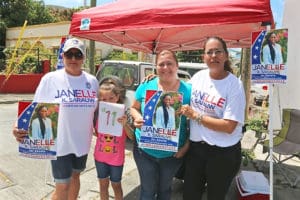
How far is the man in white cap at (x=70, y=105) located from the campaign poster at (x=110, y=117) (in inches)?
3.6

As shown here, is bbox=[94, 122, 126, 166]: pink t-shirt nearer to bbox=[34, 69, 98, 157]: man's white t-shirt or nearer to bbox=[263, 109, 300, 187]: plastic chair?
Result: bbox=[34, 69, 98, 157]: man's white t-shirt

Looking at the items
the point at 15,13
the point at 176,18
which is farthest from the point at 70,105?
the point at 15,13

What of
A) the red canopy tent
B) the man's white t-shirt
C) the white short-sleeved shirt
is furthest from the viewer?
the red canopy tent

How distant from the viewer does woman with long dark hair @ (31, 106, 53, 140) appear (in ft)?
9.23

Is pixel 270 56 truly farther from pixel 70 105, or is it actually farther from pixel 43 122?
pixel 43 122

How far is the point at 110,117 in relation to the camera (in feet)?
10.3

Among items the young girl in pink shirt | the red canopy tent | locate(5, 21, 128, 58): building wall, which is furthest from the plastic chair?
locate(5, 21, 128, 58): building wall

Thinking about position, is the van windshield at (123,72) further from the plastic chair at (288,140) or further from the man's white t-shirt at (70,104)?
the man's white t-shirt at (70,104)

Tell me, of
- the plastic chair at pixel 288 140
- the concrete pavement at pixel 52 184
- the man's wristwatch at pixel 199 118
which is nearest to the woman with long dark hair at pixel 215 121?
the man's wristwatch at pixel 199 118

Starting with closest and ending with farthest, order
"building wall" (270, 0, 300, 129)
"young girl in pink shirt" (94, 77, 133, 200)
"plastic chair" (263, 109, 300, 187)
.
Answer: "young girl in pink shirt" (94, 77, 133, 200)
"plastic chair" (263, 109, 300, 187)
"building wall" (270, 0, 300, 129)

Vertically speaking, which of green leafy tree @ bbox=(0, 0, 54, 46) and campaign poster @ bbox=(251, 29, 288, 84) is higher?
green leafy tree @ bbox=(0, 0, 54, 46)

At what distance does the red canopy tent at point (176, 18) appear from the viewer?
11.5 feet

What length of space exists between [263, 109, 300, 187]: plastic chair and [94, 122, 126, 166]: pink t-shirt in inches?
109

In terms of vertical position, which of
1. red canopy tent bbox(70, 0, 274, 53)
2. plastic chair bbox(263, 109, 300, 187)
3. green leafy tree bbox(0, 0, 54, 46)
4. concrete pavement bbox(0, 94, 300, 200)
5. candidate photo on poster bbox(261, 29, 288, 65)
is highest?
green leafy tree bbox(0, 0, 54, 46)
